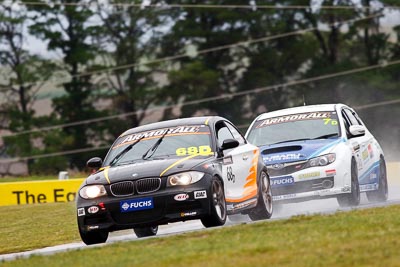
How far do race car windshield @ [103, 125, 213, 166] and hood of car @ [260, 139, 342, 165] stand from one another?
2035 mm

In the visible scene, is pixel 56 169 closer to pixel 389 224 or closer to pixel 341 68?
pixel 341 68

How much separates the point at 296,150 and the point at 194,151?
2.75m

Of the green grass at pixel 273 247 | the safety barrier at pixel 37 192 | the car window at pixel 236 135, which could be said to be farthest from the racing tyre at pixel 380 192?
the safety barrier at pixel 37 192

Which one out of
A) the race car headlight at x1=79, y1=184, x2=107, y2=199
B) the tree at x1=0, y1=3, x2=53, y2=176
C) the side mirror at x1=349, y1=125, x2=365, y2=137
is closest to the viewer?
the race car headlight at x1=79, y1=184, x2=107, y2=199

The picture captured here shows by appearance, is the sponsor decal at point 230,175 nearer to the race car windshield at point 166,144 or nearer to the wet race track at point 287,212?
the race car windshield at point 166,144

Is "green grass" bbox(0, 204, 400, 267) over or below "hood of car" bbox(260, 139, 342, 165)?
over

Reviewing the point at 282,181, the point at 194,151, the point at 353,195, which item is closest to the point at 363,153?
the point at 353,195

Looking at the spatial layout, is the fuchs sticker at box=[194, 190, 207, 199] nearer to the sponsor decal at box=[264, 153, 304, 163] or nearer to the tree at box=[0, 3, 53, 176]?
the sponsor decal at box=[264, 153, 304, 163]

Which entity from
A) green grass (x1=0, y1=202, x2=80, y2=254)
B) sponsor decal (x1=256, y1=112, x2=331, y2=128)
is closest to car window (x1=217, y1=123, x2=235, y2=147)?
sponsor decal (x1=256, y1=112, x2=331, y2=128)

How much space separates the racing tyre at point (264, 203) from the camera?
15234 mm

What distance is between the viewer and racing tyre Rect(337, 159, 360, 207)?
16281 mm

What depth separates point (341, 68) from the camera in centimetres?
6612

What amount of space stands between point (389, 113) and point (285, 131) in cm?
4927

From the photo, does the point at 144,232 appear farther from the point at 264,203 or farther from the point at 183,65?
the point at 183,65
